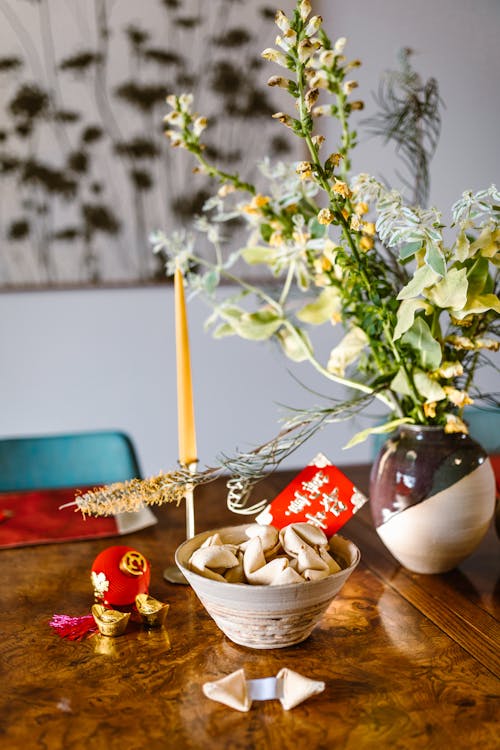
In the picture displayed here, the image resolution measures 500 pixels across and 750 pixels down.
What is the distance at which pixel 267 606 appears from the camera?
770 mm

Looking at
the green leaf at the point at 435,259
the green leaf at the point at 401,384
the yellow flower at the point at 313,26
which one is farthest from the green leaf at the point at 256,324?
the yellow flower at the point at 313,26

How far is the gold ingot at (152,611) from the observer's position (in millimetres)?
896

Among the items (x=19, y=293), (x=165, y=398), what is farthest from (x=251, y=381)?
(x=19, y=293)

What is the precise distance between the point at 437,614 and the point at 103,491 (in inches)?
16.9

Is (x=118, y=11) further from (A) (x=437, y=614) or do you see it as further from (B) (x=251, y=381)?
(A) (x=437, y=614)

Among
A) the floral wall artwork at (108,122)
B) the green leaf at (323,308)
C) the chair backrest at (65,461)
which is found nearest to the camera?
the green leaf at (323,308)

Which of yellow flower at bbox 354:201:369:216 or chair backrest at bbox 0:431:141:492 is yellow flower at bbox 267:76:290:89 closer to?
yellow flower at bbox 354:201:369:216

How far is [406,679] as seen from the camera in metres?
0.77

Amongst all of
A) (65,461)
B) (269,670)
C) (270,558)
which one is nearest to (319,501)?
(270,558)

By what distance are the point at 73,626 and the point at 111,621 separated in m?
0.06

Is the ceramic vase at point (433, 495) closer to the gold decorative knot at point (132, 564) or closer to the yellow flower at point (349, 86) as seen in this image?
the gold decorative knot at point (132, 564)

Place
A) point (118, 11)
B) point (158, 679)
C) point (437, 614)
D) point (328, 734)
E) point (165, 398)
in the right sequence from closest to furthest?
1. point (328, 734)
2. point (158, 679)
3. point (437, 614)
4. point (118, 11)
5. point (165, 398)

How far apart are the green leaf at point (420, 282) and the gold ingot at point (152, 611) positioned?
18.1 inches

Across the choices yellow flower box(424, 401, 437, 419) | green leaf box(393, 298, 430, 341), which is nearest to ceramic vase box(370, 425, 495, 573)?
yellow flower box(424, 401, 437, 419)
